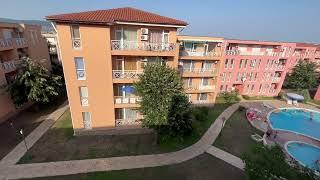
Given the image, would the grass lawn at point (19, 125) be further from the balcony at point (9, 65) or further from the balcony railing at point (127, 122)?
the balcony railing at point (127, 122)

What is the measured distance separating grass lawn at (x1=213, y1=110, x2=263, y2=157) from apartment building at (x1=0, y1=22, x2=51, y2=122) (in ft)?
93.1

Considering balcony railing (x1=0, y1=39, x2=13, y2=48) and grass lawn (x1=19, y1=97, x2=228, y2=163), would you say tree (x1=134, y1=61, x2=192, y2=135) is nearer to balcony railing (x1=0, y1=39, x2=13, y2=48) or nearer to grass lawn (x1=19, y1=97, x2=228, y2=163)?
grass lawn (x1=19, y1=97, x2=228, y2=163)

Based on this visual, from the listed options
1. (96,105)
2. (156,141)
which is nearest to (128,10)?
(96,105)

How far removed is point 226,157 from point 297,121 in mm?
21351

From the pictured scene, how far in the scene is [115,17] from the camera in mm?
19781

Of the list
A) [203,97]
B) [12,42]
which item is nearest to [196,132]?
[203,97]

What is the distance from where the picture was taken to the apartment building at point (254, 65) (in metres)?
37.7

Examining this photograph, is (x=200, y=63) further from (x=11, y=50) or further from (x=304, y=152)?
(x=11, y=50)

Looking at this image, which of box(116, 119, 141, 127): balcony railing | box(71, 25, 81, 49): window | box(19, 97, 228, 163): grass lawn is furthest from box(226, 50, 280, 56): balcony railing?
box(71, 25, 81, 49): window

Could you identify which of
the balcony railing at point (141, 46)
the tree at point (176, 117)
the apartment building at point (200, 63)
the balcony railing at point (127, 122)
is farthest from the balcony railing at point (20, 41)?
the tree at point (176, 117)

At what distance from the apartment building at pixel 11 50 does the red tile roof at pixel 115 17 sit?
1415cm

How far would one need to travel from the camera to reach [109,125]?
23.4m

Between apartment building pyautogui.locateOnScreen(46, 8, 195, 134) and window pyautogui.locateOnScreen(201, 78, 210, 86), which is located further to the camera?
window pyautogui.locateOnScreen(201, 78, 210, 86)

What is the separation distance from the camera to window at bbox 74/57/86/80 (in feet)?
66.0
